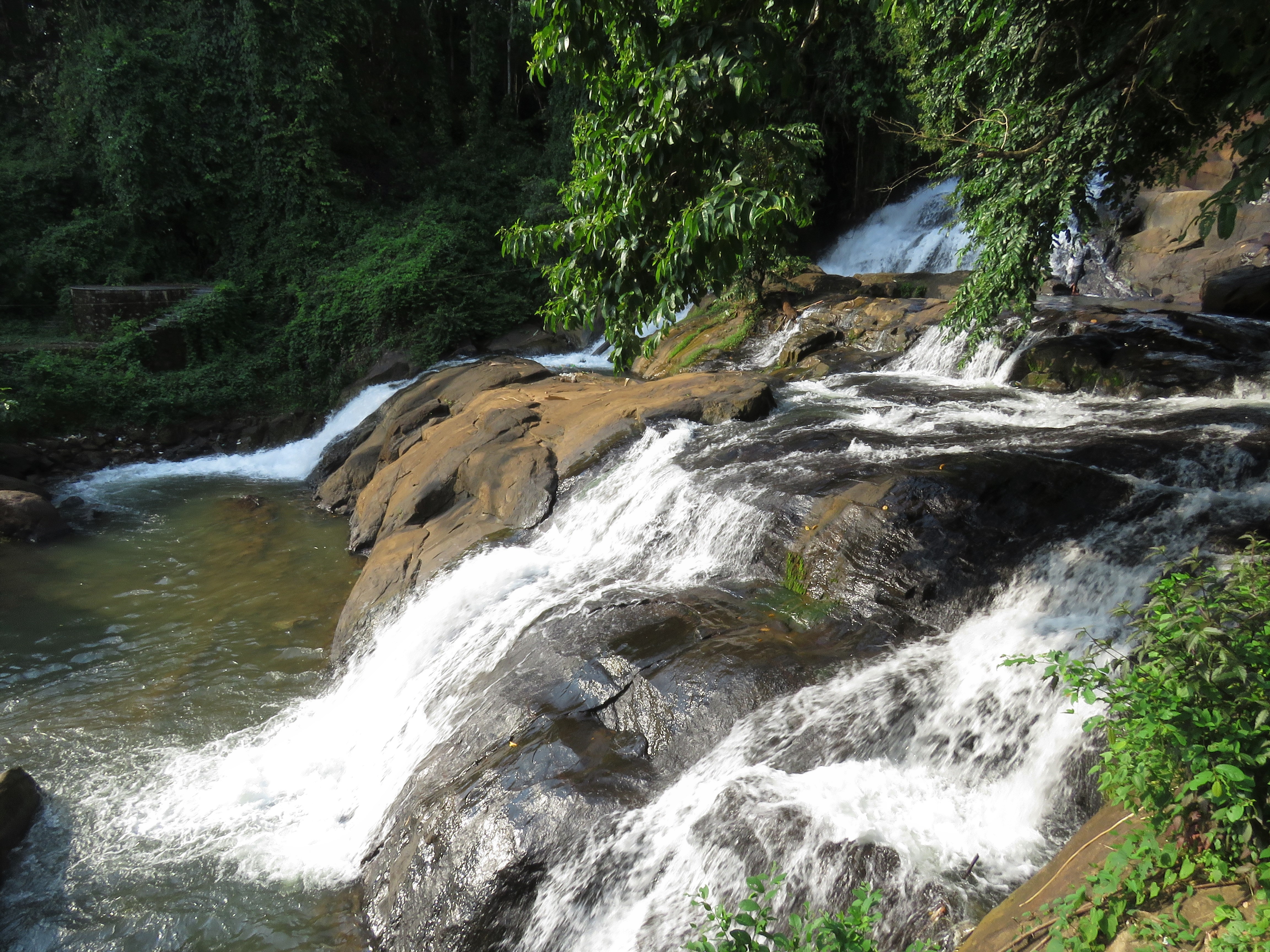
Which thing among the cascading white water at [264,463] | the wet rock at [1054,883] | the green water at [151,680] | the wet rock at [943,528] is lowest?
the green water at [151,680]

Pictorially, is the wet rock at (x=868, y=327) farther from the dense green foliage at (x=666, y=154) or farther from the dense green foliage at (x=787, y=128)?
the dense green foliage at (x=666, y=154)

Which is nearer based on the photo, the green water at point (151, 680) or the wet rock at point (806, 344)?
the green water at point (151, 680)

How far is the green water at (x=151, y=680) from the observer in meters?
4.42

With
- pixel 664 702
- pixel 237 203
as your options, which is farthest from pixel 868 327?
pixel 237 203

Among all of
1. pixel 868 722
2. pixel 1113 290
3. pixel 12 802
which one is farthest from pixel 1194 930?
pixel 1113 290

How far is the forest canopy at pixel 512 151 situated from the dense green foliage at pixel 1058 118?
0.11ft

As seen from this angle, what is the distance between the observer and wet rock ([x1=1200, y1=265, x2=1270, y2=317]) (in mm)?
9219

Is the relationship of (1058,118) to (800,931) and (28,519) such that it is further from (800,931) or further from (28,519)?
(28,519)

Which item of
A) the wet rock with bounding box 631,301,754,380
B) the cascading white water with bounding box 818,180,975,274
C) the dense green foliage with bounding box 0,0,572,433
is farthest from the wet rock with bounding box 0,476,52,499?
the cascading white water with bounding box 818,180,975,274

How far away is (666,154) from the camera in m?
3.70

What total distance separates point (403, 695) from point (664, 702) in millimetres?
2581

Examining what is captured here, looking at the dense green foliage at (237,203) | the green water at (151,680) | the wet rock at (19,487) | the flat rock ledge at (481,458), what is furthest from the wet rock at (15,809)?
the dense green foliage at (237,203)

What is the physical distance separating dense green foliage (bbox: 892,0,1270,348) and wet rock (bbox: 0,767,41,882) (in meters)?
7.92

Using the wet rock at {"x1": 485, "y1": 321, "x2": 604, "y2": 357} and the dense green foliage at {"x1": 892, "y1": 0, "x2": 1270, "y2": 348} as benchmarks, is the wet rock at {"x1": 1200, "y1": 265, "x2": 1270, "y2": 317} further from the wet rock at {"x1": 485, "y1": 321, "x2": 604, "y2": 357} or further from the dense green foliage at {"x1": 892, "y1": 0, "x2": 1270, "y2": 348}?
the wet rock at {"x1": 485, "y1": 321, "x2": 604, "y2": 357}
